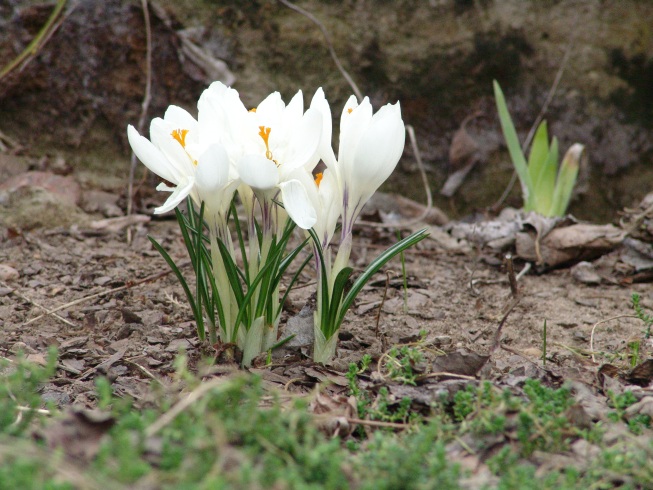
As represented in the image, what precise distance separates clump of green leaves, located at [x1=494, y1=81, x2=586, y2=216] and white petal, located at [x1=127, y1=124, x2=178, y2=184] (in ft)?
6.70

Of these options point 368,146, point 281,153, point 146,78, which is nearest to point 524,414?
point 368,146

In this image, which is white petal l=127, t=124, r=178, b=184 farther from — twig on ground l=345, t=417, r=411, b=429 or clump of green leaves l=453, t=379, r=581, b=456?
clump of green leaves l=453, t=379, r=581, b=456

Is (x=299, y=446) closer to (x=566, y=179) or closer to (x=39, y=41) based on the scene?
(x=566, y=179)

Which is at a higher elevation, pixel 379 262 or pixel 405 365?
pixel 379 262

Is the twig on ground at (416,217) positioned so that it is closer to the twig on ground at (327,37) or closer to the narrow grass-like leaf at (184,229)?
Result: the twig on ground at (327,37)

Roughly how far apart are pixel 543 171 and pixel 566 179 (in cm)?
11

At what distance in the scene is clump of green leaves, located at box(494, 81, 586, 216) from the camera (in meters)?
3.22

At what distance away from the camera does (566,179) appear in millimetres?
3240

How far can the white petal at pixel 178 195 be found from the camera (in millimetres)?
1464

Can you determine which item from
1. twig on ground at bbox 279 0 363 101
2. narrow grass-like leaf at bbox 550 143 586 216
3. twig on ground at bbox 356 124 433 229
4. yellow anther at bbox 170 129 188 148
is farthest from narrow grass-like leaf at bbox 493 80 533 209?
yellow anther at bbox 170 129 188 148

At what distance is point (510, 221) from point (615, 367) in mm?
1555

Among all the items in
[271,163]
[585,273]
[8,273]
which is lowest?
[8,273]

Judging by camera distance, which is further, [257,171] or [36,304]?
[36,304]

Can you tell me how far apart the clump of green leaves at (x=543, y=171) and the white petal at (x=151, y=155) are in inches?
80.4
